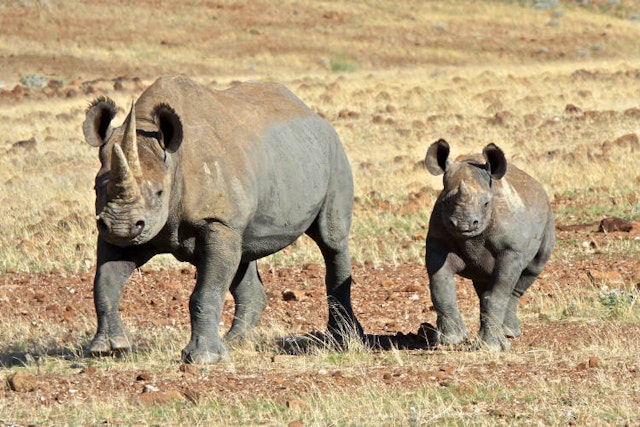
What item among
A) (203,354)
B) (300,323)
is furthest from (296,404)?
(300,323)

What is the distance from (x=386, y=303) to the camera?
37.2 ft

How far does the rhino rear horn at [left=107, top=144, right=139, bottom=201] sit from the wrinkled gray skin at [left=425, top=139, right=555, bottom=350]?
2337 millimetres

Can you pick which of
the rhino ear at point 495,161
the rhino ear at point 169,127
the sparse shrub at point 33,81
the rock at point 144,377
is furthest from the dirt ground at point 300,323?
the sparse shrub at point 33,81

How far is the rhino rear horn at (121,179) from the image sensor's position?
7320 mm

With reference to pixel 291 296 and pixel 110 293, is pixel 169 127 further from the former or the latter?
pixel 291 296

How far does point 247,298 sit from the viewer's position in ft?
33.6

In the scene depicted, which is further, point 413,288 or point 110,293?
point 413,288

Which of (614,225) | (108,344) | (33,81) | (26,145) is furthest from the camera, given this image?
(33,81)

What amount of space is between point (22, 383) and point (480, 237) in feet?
11.2

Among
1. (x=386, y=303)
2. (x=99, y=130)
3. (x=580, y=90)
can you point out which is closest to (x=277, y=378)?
(x=99, y=130)

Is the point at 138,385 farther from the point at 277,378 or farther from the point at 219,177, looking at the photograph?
the point at 219,177

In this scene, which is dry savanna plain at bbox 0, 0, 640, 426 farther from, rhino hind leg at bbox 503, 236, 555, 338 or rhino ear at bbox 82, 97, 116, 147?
rhino ear at bbox 82, 97, 116, 147

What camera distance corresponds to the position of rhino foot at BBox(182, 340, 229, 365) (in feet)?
27.4

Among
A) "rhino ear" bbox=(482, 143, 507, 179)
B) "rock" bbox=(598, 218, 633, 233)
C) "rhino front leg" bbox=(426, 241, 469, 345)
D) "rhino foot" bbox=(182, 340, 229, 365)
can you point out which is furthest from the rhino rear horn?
"rock" bbox=(598, 218, 633, 233)
